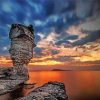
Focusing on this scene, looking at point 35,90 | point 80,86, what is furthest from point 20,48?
point 80,86

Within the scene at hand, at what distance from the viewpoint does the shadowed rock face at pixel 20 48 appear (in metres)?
25.7

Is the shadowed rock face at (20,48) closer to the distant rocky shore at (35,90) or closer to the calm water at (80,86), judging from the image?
the distant rocky shore at (35,90)

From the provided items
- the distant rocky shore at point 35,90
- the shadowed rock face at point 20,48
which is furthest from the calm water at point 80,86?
the distant rocky shore at point 35,90

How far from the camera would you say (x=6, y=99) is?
21.7m

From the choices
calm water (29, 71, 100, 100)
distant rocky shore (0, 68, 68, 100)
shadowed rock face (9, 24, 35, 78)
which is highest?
shadowed rock face (9, 24, 35, 78)

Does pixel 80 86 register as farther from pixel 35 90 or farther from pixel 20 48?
pixel 35 90

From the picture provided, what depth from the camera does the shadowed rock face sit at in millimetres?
25734

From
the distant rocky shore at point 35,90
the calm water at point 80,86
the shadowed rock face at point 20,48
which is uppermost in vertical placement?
the shadowed rock face at point 20,48

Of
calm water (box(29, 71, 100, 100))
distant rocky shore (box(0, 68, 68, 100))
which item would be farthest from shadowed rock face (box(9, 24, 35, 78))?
calm water (box(29, 71, 100, 100))

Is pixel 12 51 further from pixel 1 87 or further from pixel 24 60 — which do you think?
pixel 1 87

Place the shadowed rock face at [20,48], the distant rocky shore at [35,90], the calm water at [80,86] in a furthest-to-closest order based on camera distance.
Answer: the calm water at [80,86]
the shadowed rock face at [20,48]
the distant rocky shore at [35,90]

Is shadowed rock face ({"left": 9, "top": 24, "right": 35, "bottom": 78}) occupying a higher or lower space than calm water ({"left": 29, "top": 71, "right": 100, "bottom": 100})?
higher

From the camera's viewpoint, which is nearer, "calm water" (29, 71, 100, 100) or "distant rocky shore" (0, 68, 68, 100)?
"distant rocky shore" (0, 68, 68, 100)

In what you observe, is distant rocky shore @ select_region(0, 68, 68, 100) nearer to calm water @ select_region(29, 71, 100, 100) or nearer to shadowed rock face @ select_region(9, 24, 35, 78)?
shadowed rock face @ select_region(9, 24, 35, 78)
